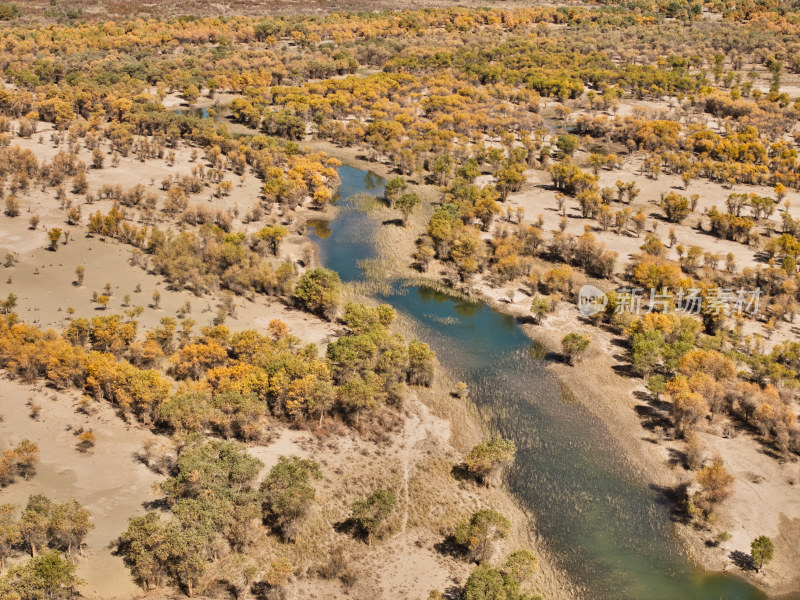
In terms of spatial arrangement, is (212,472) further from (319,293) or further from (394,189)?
(394,189)

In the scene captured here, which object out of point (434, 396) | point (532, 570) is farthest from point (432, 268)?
point (532, 570)

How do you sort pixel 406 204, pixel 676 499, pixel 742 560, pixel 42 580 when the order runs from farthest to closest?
pixel 406 204 → pixel 676 499 → pixel 742 560 → pixel 42 580

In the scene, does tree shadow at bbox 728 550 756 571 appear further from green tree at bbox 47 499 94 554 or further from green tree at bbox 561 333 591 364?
green tree at bbox 47 499 94 554

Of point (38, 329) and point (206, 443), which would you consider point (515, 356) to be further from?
point (38, 329)

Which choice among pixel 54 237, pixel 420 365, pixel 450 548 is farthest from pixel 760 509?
pixel 54 237

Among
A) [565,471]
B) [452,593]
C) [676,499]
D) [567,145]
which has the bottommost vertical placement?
[565,471]

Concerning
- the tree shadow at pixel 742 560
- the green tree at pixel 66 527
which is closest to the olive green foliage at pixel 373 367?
the green tree at pixel 66 527

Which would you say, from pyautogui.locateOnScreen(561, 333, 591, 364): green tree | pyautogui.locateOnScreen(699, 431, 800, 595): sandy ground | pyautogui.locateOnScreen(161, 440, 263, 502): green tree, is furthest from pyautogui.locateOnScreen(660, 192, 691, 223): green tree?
pyautogui.locateOnScreen(161, 440, 263, 502): green tree
